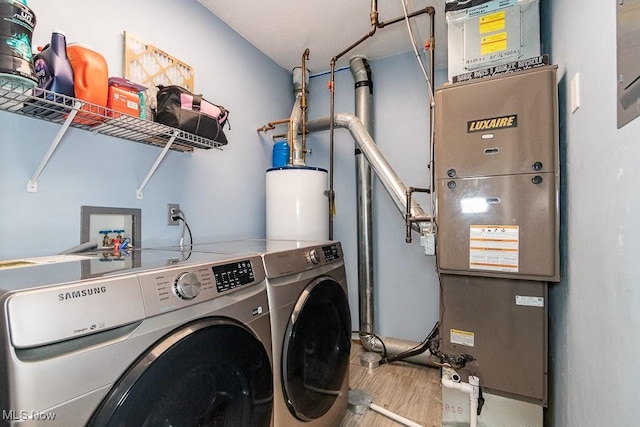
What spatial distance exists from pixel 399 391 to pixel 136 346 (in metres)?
1.75

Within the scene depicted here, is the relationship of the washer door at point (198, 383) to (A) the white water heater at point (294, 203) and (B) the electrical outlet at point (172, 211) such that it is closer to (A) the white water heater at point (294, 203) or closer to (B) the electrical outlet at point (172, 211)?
(B) the electrical outlet at point (172, 211)

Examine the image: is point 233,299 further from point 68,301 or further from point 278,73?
point 278,73

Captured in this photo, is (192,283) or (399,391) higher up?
(192,283)

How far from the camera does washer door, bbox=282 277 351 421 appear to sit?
1.08 m

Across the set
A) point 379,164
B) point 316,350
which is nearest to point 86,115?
point 316,350

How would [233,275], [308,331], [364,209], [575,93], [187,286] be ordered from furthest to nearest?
[364,209]
[308,331]
[575,93]
[233,275]
[187,286]

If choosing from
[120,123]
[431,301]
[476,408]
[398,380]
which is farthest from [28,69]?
[431,301]

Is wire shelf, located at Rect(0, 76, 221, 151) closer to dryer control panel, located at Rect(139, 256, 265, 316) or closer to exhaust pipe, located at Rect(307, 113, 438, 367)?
dryer control panel, located at Rect(139, 256, 265, 316)

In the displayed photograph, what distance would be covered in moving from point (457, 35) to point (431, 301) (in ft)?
5.96

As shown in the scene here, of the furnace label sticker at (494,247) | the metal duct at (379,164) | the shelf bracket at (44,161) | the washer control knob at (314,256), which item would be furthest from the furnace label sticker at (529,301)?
the shelf bracket at (44,161)

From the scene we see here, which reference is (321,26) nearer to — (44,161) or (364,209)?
(364,209)

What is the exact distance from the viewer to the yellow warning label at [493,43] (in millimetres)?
1402

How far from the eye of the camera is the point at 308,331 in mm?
1205
